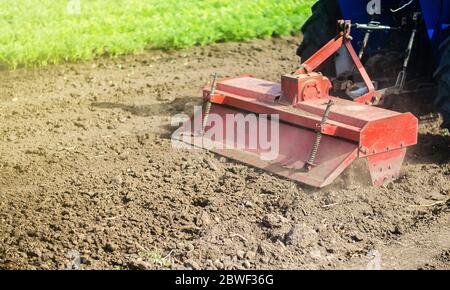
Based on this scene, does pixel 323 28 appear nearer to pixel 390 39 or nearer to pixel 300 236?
pixel 390 39

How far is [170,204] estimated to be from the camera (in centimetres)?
504

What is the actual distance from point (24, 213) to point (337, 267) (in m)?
1.94

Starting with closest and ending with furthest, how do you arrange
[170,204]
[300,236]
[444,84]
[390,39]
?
[300,236], [170,204], [444,84], [390,39]

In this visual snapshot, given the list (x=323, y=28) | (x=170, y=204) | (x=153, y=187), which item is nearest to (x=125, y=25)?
(x=323, y=28)

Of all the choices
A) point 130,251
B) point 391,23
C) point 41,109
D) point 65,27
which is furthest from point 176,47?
point 130,251

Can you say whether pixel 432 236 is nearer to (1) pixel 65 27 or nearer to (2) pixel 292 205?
(2) pixel 292 205

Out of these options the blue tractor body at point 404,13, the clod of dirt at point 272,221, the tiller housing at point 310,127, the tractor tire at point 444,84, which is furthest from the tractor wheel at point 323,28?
the clod of dirt at point 272,221

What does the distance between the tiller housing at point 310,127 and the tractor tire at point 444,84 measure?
1.06 feet

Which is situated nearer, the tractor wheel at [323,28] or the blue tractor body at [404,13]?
the blue tractor body at [404,13]

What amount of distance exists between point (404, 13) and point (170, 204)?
250 centimetres

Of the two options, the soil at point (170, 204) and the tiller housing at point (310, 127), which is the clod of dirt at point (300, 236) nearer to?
the soil at point (170, 204)

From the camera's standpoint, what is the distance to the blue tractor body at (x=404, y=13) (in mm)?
5703

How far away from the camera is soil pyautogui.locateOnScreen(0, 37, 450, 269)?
14.5ft

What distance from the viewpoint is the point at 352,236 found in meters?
4.69
